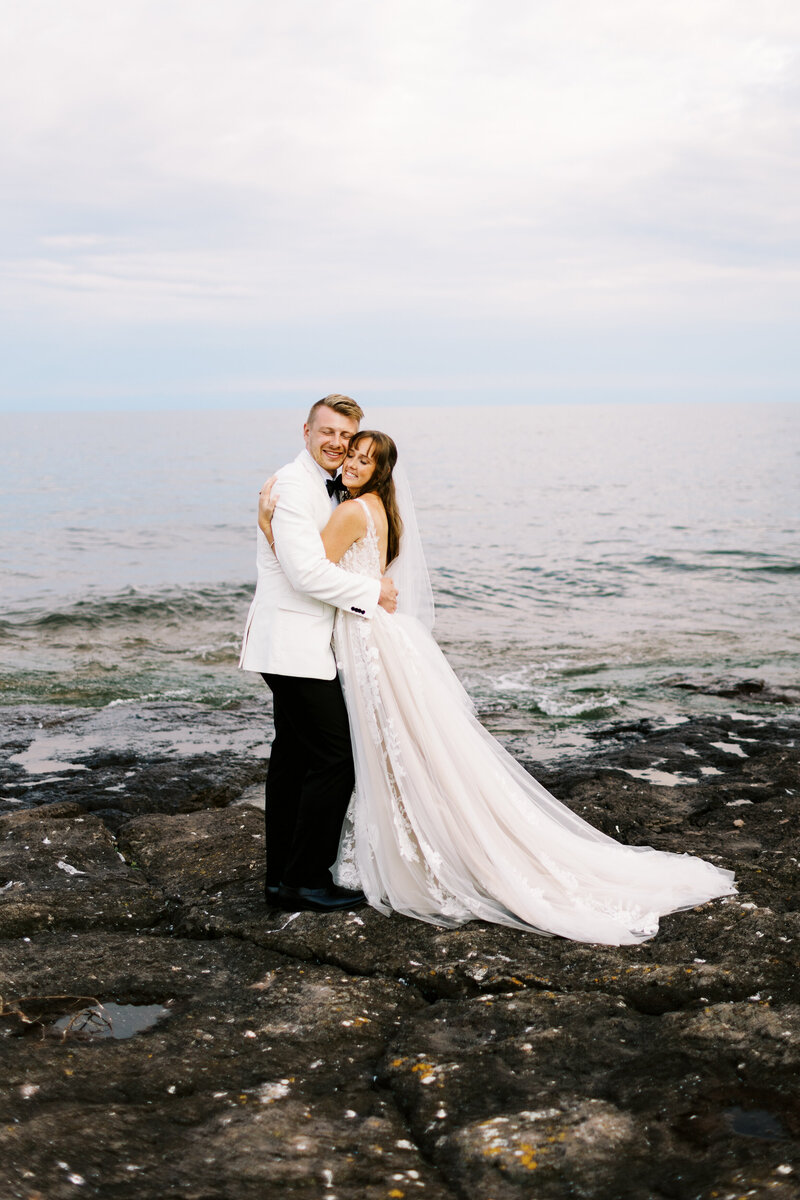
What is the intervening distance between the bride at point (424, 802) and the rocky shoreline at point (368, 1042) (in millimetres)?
251

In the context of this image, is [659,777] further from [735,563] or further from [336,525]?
[735,563]

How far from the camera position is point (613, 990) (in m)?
Result: 3.75

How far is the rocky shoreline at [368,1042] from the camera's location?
2.65 m

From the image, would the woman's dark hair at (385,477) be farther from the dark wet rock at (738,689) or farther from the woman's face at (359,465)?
the dark wet rock at (738,689)

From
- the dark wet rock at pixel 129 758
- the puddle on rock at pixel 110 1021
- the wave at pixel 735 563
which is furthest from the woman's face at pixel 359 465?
the wave at pixel 735 563

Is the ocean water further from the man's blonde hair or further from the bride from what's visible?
the man's blonde hair

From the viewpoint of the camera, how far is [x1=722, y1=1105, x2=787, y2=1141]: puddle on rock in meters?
2.74

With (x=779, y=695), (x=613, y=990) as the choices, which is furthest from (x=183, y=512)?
(x=613, y=990)

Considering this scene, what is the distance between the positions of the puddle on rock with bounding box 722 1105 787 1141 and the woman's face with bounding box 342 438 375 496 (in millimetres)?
2919

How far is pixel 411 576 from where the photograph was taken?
5027 millimetres

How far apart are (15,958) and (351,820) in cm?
160

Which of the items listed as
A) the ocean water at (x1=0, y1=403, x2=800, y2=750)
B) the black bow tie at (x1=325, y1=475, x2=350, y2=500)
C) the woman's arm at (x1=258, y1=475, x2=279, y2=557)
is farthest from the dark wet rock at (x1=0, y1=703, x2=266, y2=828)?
the black bow tie at (x1=325, y1=475, x2=350, y2=500)

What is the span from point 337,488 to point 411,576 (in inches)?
24.1

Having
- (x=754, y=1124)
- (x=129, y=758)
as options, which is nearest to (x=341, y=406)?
(x=754, y=1124)
